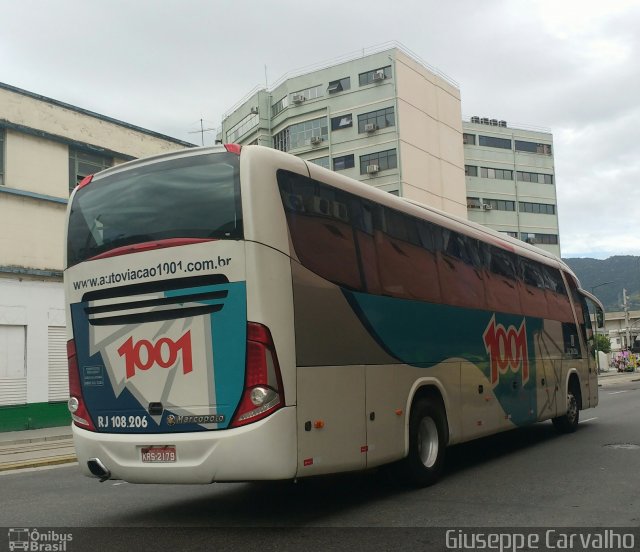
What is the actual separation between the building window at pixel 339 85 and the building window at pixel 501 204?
2298 centimetres

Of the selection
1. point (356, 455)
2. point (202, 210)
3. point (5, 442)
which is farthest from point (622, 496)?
point (5, 442)

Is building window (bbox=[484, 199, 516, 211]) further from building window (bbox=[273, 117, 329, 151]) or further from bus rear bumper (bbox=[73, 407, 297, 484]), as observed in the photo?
bus rear bumper (bbox=[73, 407, 297, 484])

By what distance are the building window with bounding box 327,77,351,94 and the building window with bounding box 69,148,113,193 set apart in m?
38.8

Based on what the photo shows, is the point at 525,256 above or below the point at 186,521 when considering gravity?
above

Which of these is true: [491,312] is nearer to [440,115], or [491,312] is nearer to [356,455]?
[356,455]

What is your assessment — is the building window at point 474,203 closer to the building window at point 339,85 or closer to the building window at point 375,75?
the building window at point 375,75

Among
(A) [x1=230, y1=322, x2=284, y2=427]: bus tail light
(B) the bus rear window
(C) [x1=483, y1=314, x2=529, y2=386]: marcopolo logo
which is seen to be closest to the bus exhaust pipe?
(A) [x1=230, y1=322, x2=284, y2=427]: bus tail light

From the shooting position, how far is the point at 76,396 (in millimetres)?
7207

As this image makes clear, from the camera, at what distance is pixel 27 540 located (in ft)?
20.7

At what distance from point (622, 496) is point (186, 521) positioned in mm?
4384

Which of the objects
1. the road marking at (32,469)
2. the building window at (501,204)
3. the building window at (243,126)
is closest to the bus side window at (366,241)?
the road marking at (32,469)

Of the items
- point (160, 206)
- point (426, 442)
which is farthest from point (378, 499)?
point (160, 206)

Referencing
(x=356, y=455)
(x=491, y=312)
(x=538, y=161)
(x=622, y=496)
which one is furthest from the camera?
(x=538, y=161)

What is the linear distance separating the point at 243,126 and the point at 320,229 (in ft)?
202
